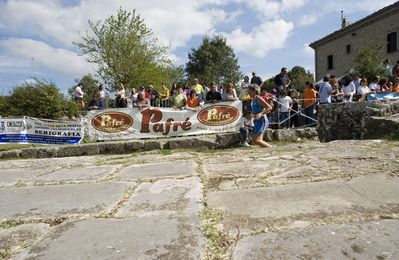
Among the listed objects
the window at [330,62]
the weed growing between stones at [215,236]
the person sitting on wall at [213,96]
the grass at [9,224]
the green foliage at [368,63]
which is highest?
the window at [330,62]

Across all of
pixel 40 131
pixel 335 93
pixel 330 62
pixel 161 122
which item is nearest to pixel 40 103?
pixel 40 131

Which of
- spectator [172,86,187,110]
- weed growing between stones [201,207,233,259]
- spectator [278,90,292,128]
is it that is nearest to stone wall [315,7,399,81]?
spectator [278,90,292,128]

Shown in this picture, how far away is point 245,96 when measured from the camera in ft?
34.3

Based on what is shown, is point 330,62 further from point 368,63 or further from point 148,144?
point 148,144

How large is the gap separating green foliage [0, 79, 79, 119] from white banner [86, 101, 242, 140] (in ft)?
50.8

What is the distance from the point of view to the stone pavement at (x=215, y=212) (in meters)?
2.01

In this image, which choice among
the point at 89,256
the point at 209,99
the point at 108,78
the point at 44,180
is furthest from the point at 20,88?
the point at 89,256

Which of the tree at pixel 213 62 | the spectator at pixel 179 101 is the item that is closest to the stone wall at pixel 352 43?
the tree at pixel 213 62

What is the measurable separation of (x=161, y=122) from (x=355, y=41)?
95.5ft

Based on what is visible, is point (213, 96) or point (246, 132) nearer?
point (246, 132)

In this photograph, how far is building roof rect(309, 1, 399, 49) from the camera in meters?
27.9

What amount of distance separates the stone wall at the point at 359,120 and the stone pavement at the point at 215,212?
212cm

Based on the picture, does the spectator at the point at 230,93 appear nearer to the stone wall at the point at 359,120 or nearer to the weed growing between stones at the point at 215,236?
the stone wall at the point at 359,120

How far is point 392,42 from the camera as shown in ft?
92.8
